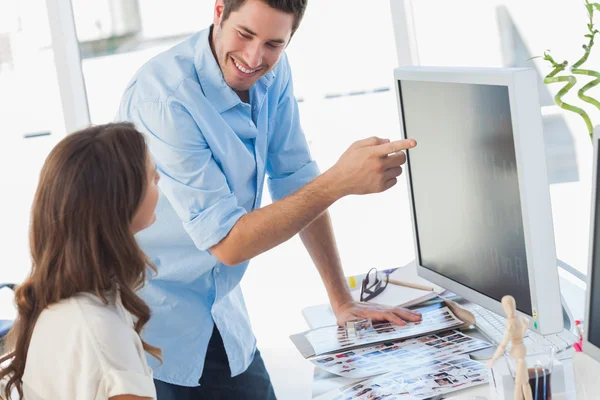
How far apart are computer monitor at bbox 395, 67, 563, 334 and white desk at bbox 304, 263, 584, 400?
10cm

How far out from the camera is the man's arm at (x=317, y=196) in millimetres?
1444

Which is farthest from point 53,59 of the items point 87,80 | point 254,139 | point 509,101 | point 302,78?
point 509,101

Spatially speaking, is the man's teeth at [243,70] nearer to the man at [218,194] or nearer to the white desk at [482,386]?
the man at [218,194]

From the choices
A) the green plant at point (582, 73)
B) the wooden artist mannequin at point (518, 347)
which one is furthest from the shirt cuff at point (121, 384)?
the green plant at point (582, 73)

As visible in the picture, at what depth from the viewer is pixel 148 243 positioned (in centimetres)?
172

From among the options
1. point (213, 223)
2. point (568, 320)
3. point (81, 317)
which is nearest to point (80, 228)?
point (81, 317)

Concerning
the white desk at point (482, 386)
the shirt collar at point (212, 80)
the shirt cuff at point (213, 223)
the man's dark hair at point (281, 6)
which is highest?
the man's dark hair at point (281, 6)

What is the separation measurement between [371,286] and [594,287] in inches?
29.9

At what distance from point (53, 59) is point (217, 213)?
249cm

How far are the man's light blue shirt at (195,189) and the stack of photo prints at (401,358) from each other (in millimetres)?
207

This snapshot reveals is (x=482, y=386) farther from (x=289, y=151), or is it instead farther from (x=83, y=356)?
(x=289, y=151)

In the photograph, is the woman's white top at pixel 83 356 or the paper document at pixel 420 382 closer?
the woman's white top at pixel 83 356

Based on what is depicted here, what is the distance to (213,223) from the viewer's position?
1.59 m

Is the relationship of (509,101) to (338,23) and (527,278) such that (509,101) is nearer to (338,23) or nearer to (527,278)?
(527,278)
